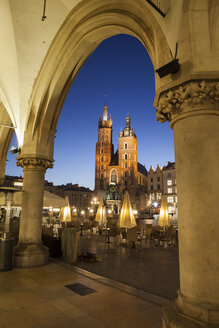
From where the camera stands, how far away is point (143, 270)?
705cm

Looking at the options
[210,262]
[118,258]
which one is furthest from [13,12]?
[118,258]

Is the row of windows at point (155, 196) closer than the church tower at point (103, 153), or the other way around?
the row of windows at point (155, 196)

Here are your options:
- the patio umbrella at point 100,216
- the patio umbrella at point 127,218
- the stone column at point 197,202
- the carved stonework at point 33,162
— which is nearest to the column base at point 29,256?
the carved stonework at point 33,162

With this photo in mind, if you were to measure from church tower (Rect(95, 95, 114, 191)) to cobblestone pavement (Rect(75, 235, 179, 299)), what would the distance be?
6617 cm

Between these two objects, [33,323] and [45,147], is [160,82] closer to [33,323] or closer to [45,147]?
[33,323]

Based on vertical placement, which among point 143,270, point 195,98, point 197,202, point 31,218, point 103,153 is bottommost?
point 143,270

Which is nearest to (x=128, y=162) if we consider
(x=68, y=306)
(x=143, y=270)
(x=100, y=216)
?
(x=100, y=216)

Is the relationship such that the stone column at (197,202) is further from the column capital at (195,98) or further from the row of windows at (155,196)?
the row of windows at (155,196)

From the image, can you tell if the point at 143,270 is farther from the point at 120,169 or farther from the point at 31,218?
the point at 120,169

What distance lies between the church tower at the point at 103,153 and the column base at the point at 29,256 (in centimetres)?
6768

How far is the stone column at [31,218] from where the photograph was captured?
24.0 feet

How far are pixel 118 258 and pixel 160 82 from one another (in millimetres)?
7334

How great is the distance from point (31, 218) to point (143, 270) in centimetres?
410

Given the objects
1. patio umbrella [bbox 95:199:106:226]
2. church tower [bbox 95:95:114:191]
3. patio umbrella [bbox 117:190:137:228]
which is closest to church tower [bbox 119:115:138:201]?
church tower [bbox 95:95:114:191]
